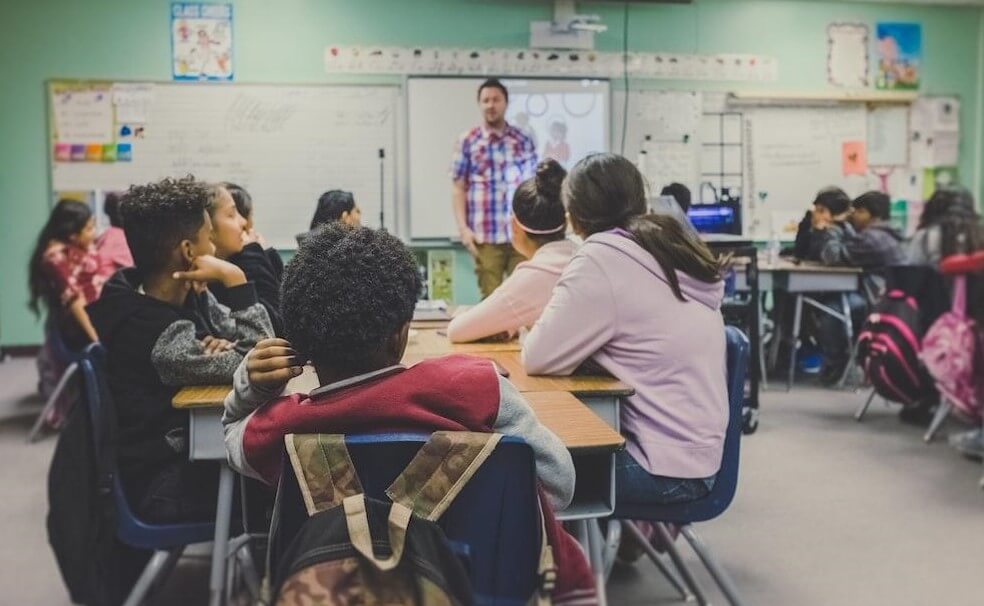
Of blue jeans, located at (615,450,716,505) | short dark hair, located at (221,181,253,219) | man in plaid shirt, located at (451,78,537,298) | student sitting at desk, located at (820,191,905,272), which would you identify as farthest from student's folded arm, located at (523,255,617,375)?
student sitting at desk, located at (820,191,905,272)

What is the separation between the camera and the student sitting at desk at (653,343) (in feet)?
6.58

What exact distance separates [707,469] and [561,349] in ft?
1.28

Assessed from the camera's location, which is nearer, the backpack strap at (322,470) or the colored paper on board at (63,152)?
the backpack strap at (322,470)

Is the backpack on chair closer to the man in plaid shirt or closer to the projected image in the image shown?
the man in plaid shirt

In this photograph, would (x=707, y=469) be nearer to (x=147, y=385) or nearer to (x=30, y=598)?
(x=147, y=385)

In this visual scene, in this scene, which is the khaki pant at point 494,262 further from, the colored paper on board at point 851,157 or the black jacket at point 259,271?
the colored paper on board at point 851,157

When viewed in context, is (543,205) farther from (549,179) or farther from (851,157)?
(851,157)

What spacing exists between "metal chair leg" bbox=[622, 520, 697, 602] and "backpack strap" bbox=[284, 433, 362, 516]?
4.89 ft

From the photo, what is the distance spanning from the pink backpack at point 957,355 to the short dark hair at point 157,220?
3059 millimetres

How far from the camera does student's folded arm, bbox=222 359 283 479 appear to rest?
1.25 meters

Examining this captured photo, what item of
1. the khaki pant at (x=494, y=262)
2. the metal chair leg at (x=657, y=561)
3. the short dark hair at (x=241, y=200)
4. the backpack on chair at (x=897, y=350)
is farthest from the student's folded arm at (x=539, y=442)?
the khaki pant at (x=494, y=262)

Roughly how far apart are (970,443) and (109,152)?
5209 mm

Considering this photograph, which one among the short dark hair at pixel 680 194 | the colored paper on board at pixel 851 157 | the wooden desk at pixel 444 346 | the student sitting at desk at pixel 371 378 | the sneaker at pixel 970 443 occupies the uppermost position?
the colored paper on board at pixel 851 157

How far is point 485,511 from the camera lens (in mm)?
1110
